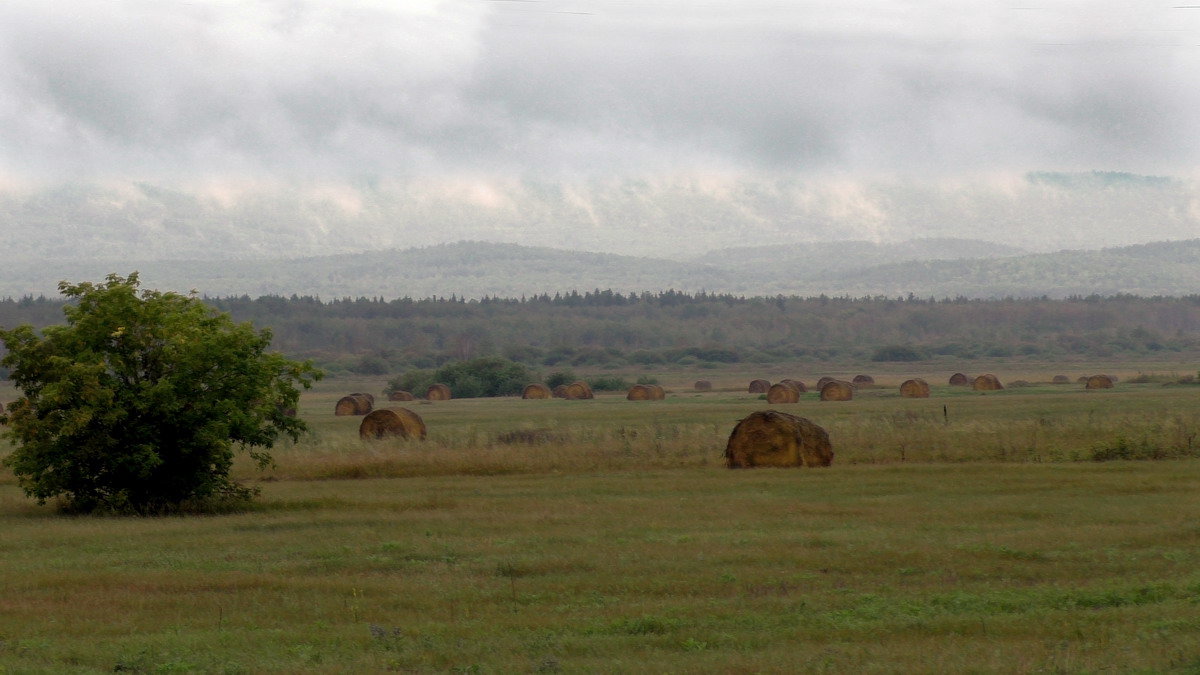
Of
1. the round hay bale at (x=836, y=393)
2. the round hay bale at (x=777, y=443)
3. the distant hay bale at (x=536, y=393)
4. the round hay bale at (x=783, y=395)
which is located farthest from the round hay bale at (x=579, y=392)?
the round hay bale at (x=777, y=443)

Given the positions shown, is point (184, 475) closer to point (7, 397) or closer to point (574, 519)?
point (574, 519)

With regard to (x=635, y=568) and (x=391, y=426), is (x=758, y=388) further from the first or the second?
(x=635, y=568)

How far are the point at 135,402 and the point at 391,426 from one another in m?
16.2

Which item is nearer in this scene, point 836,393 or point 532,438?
point 532,438

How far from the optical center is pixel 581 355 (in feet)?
509

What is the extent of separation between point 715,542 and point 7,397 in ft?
270

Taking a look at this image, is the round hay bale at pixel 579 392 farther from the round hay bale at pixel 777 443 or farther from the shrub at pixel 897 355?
the shrub at pixel 897 355

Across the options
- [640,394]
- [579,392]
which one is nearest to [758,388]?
[640,394]

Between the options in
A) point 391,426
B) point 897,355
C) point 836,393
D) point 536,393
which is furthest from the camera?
point 897,355

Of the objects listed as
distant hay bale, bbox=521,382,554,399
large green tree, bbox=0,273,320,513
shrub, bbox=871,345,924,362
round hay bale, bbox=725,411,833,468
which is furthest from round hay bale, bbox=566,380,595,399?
shrub, bbox=871,345,924,362

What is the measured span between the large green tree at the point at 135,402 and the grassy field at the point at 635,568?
1188 mm

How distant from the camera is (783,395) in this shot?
214 feet

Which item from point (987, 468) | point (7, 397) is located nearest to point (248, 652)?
point (987, 468)

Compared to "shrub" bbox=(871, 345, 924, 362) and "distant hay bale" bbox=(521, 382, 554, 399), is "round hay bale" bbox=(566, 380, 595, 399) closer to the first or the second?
"distant hay bale" bbox=(521, 382, 554, 399)
